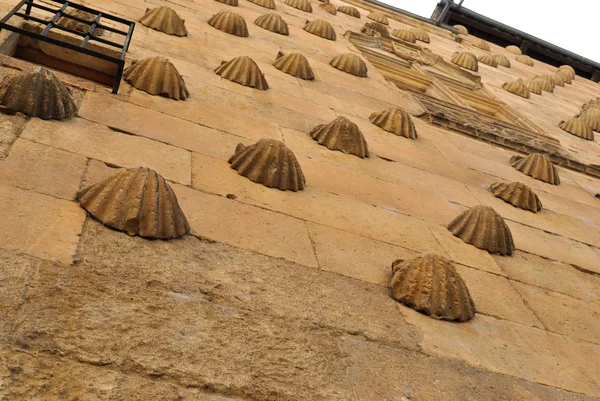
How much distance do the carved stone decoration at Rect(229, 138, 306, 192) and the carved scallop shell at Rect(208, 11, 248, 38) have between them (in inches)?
201

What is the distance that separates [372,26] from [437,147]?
27.6ft

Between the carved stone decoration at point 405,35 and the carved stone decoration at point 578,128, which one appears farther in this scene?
the carved stone decoration at point 405,35

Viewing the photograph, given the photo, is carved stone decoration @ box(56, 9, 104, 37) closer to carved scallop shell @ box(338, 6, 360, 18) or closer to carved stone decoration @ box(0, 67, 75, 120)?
carved stone decoration @ box(0, 67, 75, 120)

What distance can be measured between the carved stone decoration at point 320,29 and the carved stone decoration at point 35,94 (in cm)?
815

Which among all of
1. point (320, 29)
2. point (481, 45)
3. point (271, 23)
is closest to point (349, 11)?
point (320, 29)

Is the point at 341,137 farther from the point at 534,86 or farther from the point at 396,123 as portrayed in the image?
the point at 534,86

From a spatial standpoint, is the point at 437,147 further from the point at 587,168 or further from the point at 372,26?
the point at 372,26

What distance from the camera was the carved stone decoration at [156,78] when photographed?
607 cm

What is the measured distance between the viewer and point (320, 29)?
489 inches

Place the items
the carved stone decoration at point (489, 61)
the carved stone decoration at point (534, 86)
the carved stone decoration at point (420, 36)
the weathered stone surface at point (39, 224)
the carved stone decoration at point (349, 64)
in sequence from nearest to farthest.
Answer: the weathered stone surface at point (39, 224)
the carved stone decoration at point (349, 64)
the carved stone decoration at point (534, 86)
the carved stone decoration at point (420, 36)
the carved stone decoration at point (489, 61)

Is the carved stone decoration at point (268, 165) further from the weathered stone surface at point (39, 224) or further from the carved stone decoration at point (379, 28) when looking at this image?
the carved stone decoration at point (379, 28)

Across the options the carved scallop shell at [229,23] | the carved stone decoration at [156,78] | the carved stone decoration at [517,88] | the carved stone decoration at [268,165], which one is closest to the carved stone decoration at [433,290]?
the carved stone decoration at [268,165]

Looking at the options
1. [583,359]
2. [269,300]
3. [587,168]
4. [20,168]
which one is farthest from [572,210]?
[20,168]

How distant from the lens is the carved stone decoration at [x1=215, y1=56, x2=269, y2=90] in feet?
24.6
